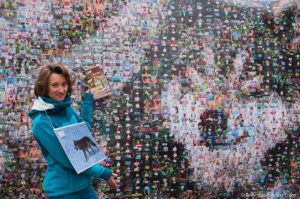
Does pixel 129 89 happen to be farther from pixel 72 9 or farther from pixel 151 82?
pixel 72 9

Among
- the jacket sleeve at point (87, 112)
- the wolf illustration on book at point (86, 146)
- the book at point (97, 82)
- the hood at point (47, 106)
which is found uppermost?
the book at point (97, 82)

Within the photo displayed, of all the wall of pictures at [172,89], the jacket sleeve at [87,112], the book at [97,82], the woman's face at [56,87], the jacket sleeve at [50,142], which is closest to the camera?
the jacket sleeve at [50,142]

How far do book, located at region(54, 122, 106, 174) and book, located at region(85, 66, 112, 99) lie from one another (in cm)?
71

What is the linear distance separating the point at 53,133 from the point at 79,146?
0.24m

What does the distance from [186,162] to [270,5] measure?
161 centimetres

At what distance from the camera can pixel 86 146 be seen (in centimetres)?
245

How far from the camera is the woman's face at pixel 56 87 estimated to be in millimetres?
2279

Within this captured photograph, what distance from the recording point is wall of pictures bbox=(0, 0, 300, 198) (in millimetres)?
3033

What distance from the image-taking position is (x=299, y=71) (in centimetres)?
366

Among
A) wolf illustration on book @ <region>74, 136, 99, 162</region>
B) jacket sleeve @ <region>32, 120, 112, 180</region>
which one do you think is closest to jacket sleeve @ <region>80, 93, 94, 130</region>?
wolf illustration on book @ <region>74, 136, 99, 162</region>

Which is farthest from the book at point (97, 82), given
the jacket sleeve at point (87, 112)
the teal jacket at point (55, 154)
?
Answer: the teal jacket at point (55, 154)

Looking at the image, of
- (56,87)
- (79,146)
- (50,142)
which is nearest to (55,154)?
(50,142)

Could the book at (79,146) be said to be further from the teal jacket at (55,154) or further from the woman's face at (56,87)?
the woman's face at (56,87)

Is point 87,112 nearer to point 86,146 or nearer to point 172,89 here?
→ point 86,146
